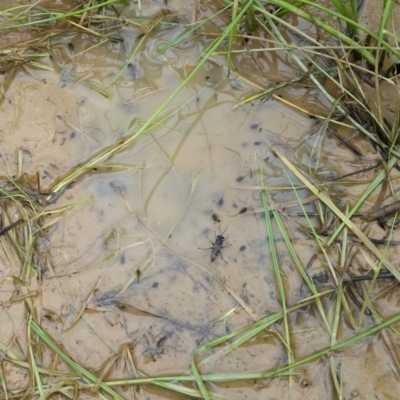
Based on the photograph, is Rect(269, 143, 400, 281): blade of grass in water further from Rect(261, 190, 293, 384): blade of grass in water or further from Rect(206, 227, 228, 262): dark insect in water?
Rect(206, 227, 228, 262): dark insect in water

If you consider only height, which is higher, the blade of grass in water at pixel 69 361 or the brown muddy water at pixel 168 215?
the brown muddy water at pixel 168 215

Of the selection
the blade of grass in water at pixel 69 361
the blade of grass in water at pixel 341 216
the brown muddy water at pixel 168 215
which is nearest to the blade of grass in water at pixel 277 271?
the brown muddy water at pixel 168 215

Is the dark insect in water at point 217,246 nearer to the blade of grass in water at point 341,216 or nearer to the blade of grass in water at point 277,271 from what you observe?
the blade of grass in water at point 277,271

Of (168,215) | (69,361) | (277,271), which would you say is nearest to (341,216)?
(277,271)

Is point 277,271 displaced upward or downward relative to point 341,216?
downward

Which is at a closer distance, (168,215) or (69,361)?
(69,361)

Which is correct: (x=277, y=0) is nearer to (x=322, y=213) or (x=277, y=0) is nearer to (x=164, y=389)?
(x=322, y=213)

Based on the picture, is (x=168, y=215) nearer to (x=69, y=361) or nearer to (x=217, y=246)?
(x=217, y=246)

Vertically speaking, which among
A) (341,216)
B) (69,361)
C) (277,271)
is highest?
(341,216)

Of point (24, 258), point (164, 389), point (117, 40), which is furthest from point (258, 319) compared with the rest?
point (117, 40)
